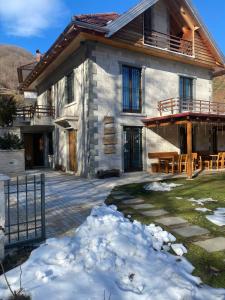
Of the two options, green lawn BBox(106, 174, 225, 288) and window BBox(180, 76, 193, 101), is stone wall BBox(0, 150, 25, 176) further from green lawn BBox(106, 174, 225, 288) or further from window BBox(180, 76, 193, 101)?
window BBox(180, 76, 193, 101)

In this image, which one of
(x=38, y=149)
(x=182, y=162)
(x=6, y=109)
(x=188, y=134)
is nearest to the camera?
(x=188, y=134)

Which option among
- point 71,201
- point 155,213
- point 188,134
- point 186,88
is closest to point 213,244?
point 155,213

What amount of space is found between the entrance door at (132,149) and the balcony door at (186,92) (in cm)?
358

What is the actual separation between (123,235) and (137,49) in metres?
11.6

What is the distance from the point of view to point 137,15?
44.6 ft

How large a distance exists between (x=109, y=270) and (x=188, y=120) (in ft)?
31.9

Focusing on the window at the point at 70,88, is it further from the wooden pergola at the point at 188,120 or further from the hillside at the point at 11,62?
the hillside at the point at 11,62

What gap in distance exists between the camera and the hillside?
2477 inches

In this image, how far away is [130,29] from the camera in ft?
44.8

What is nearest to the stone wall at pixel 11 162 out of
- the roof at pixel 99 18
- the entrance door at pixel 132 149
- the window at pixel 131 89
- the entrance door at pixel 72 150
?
the entrance door at pixel 72 150

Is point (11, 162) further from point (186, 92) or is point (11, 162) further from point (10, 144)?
point (186, 92)

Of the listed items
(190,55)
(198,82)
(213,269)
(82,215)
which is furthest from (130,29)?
(213,269)

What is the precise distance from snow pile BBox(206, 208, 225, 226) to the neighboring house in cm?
589

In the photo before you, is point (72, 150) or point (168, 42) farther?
point (168, 42)
